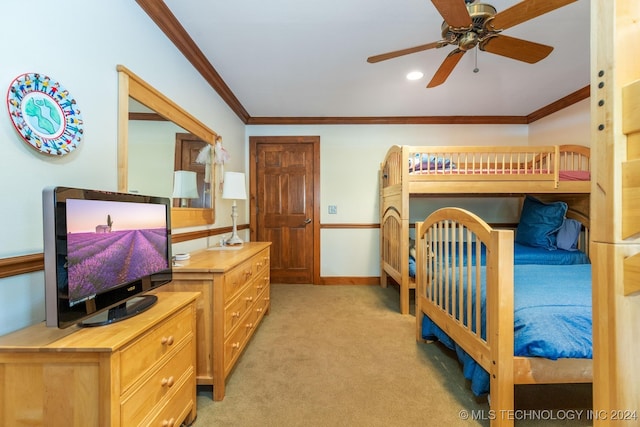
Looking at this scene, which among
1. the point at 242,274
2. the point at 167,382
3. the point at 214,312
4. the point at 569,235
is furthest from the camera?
the point at 569,235

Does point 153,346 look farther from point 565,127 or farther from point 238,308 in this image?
point 565,127

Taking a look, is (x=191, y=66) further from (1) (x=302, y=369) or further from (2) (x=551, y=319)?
(2) (x=551, y=319)

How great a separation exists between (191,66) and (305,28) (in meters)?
0.95

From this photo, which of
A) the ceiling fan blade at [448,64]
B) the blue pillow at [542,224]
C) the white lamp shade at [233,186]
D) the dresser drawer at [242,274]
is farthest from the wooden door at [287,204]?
the blue pillow at [542,224]

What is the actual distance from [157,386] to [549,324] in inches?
65.6

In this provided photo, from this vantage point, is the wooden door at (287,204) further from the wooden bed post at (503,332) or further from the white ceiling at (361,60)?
the wooden bed post at (503,332)

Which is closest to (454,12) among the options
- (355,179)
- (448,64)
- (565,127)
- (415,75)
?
(448,64)

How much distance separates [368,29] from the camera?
1.90 m

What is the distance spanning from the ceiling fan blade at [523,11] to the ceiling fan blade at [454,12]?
0.15 m

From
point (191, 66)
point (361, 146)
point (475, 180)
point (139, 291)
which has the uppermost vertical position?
point (191, 66)

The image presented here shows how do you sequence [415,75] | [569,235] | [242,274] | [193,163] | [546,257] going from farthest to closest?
[569,235] → [546,257] → [415,75] → [193,163] → [242,274]

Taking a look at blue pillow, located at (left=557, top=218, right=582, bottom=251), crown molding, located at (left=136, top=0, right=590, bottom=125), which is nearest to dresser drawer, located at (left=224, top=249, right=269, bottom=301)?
crown molding, located at (left=136, top=0, right=590, bottom=125)

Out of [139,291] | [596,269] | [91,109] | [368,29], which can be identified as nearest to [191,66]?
[91,109]

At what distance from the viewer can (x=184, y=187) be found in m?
2.04
